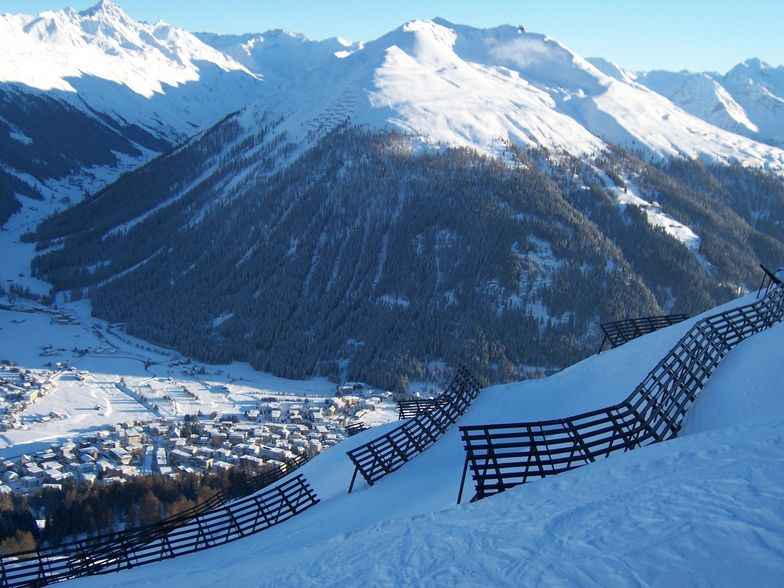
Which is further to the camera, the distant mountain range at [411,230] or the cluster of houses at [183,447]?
the distant mountain range at [411,230]

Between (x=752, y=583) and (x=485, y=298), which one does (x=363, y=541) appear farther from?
(x=485, y=298)

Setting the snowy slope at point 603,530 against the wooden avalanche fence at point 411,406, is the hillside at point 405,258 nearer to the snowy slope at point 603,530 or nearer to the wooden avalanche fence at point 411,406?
the wooden avalanche fence at point 411,406

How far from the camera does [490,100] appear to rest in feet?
457

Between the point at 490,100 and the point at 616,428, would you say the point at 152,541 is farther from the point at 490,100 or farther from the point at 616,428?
the point at 490,100

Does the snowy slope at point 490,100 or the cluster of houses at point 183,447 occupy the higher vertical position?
the snowy slope at point 490,100

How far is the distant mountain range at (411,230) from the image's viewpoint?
79.0 meters

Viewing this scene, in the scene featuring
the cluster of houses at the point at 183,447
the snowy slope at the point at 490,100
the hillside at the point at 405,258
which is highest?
the snowy slope at the point at 490,100

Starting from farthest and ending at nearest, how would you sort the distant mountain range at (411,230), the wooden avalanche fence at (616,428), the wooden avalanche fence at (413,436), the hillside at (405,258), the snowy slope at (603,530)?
the distant mountain range at (411,230) → the hillside at (405,258) → the wooden avalanche fence at (413,436) → the wooden avalanche fence at (616,428) → the snowy slope at (603,530)

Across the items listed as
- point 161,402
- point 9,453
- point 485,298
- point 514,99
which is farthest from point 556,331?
point 514,99

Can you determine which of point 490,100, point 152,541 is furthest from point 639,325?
point 490,100

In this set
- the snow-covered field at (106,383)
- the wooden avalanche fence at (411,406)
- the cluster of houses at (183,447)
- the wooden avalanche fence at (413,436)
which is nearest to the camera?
the wooden avalanche fence at (413,436)

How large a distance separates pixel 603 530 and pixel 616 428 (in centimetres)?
647

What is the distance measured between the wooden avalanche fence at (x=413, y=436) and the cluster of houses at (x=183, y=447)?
16623mm

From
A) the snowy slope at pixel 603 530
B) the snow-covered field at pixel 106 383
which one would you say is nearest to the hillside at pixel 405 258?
the snow-covered field at pixel 106 383
